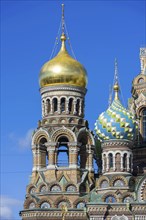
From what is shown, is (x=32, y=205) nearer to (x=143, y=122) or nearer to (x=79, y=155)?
(x=79, y=155)

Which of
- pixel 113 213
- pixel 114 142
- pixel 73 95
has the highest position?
pixel 73 95

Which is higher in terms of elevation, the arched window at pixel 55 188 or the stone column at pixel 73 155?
the stone column at pixel 73 155

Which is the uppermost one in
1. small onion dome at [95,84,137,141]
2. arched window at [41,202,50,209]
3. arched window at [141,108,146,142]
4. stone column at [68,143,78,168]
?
arched window at [141,108,146,142]

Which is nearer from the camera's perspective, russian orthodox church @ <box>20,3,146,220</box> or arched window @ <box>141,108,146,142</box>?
russian orthodox church @ <box>20,3,146,220</box>

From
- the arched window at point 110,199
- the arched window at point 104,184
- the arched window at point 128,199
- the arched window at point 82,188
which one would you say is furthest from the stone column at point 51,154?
the arched window at point 128,199

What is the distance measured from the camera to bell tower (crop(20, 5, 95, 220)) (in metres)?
43.3

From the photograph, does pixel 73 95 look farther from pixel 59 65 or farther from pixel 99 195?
pixel 99 195

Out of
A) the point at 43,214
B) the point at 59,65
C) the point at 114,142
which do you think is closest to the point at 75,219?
the point at 43,214

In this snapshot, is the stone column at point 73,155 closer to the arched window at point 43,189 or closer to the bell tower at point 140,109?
the arched window at point 43,189

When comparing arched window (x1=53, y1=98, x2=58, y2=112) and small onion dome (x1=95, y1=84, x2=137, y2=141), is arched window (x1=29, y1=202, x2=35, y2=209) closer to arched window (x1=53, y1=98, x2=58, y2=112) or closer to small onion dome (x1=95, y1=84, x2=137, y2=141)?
small onion dome (x1=95, y1=84, x2=137, y2=141)

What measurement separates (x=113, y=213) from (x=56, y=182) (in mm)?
3596

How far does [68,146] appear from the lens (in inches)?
1747

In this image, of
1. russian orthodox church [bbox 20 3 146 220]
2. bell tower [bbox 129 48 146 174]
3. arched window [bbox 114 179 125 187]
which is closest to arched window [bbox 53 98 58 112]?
russian orthodox church [bbox 20 3 146 220]

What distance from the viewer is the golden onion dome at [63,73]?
45.2 m
